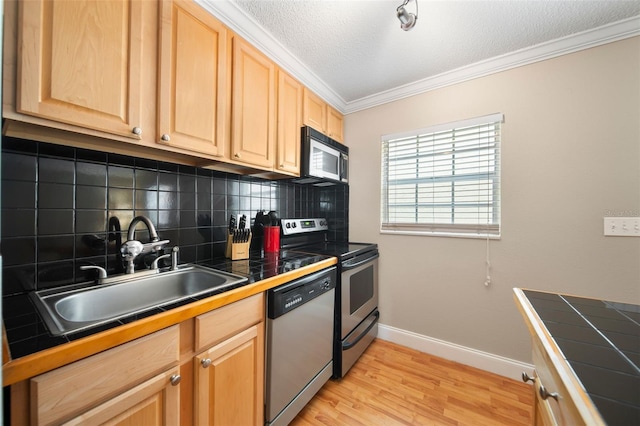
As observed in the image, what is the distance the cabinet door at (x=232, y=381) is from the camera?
0.96 m

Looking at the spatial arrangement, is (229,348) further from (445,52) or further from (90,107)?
(445,52)

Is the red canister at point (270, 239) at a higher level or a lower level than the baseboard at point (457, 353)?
higher

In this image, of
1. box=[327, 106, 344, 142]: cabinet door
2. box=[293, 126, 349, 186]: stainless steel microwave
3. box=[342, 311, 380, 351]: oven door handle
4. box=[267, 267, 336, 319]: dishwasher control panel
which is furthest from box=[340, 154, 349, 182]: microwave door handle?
box=[342, 311, 380, 351]: oven door handle

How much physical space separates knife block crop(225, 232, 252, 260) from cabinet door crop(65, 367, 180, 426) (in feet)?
2.66

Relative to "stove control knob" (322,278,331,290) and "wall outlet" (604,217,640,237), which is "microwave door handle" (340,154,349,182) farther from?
"wall outlet" (604,217,640,237)

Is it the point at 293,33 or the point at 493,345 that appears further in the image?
the point at 493,345

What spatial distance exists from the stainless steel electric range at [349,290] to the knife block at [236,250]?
47cm

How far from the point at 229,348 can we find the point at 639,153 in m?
2.53

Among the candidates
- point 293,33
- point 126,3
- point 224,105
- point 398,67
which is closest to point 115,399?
point 224,105

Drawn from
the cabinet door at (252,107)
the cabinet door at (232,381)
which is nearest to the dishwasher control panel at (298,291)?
the cabinet door at (232,381)

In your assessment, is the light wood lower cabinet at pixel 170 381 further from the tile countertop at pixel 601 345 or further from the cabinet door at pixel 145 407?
the tile countertop at pixel 601 345

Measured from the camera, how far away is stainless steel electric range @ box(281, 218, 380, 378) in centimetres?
175

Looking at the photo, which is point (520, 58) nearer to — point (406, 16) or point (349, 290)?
point (406, 16)

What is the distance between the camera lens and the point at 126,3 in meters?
1.02
